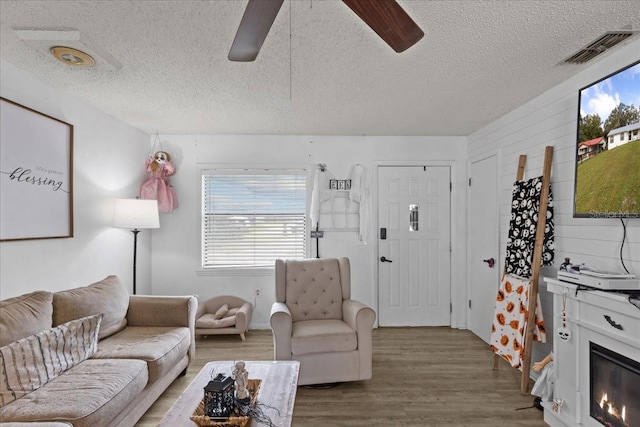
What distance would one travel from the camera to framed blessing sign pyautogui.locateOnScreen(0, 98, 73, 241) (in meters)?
Answer: 2.42

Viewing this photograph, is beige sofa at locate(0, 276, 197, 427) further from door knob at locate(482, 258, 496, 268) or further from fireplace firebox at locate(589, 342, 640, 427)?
door knob at locate(482, 258, 496, 268)

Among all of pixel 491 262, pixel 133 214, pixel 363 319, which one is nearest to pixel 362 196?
pixel 491 262

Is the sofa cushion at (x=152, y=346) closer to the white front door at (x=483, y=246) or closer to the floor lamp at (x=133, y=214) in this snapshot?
the floor lamp at (x=133, y=214)

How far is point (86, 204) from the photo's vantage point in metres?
3.29

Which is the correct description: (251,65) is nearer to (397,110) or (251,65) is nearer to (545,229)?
(397,110)

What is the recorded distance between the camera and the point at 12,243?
2475 mm

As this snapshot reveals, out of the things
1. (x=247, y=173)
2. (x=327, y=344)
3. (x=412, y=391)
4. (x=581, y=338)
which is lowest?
(x=412, y=391)

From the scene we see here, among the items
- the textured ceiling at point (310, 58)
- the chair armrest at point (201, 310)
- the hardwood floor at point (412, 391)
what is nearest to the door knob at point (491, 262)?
the hardwood floor at point (412, 391)

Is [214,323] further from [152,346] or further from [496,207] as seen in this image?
[496,207]

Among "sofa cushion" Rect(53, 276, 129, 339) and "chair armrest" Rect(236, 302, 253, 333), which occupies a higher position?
"sofa cushion" Rect(53, 276, 129, 339)

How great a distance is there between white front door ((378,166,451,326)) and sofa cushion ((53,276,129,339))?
287 centimetres

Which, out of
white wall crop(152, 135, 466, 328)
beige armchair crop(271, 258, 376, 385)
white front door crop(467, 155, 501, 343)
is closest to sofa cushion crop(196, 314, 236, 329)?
white wall crop(152, 135, 466, 328)

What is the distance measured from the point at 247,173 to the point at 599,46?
11.7 ft

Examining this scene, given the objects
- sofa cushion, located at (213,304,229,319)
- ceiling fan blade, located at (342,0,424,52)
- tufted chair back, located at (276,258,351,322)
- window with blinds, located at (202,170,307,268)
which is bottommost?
sofa cushion, located at (213,304,229,319)
